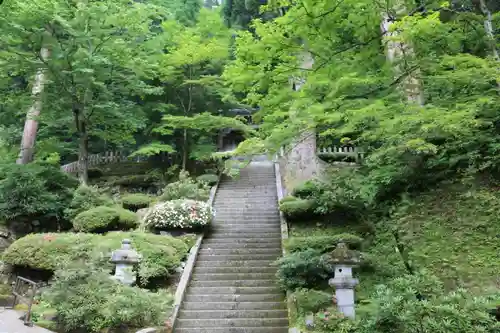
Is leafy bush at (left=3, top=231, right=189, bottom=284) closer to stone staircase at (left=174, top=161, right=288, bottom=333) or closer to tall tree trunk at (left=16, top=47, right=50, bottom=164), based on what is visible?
stone staircase at (left=174, top=161, right=288, bottom=333)

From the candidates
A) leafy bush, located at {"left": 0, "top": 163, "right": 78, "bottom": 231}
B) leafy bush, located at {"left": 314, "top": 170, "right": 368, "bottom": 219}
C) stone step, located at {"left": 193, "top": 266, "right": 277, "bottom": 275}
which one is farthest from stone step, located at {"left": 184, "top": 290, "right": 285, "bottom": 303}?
leafy bush, located at {"left": 0, "top": 163, "right": 78, "bottom": 231}

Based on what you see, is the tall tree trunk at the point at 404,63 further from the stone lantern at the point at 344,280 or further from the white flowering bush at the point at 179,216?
the white flowering bush at the point at 179,216

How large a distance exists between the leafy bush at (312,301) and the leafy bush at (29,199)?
32.5 feet

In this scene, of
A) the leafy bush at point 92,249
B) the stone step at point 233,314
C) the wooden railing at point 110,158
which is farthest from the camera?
the wooden railing at point 110,158

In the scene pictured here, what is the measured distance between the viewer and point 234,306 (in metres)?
8.55

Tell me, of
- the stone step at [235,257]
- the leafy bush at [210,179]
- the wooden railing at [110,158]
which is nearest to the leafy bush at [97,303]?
the stone step at [235,257]

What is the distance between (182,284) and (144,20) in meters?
12.0

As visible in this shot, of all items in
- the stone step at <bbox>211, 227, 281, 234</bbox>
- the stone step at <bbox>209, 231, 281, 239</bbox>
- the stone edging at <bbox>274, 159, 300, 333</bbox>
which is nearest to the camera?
the stone edging at <bbox>274, 159, 300, 333</bbox>

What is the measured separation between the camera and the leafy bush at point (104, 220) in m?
12.4

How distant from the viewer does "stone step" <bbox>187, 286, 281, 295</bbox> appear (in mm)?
9078

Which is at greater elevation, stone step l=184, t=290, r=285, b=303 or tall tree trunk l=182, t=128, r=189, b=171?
tall tree trunk l=182, t=128, r=189, b=171

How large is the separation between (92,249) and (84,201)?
482 centimetres

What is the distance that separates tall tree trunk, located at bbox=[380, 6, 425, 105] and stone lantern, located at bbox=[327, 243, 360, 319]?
113 inches

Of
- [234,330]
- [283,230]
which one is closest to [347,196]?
[283,230]
